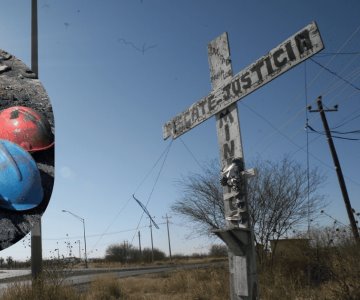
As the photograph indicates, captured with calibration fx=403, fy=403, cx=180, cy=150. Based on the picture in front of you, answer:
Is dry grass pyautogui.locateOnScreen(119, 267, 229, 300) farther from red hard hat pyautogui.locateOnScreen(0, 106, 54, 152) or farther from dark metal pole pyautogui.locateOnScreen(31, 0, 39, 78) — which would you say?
red hard hat pyautogui.locateOnScreen(0, 106, 54, 152)

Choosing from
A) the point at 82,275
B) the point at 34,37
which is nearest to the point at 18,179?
the point at 34,37

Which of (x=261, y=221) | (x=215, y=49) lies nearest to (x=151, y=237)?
(x=261, y=221)

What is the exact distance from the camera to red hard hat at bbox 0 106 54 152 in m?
2.47

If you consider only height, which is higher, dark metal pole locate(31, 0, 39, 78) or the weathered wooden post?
dark metal pole locate(31, 0, 39, 78)

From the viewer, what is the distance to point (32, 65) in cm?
411

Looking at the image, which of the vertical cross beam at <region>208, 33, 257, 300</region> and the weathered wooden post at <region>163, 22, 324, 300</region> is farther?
the vertical cross beam at <region>208, 33, 257, 300</region>

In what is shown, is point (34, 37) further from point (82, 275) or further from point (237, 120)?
point (82, 275)

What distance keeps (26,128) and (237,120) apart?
7.12 feet

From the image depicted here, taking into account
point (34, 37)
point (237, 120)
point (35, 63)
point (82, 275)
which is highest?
point (34, 37)

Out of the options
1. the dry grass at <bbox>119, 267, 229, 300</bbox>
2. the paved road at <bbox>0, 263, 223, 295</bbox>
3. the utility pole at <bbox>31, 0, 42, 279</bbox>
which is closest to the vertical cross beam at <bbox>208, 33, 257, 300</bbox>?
the utility pole at <bbox>31, 0, 42, 279</bbox>

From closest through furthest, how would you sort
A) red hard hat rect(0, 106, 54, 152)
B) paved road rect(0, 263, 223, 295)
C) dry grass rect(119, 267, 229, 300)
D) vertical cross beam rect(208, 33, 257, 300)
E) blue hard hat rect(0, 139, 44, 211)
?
1. blue hard hat rect(0, 139, 44, 211)
2. red hard hat rect(0, 106, 54, 152)
3. vertical cross beam rect(208, 33, 257, 300)
4. paved road rect(0, 263, 223, 295)
5. dry grass rect(119, 267, 229, 300)

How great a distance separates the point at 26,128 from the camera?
8.38 feet

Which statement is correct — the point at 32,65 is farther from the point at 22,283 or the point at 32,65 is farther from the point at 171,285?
the point at 171,285

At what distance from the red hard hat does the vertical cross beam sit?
1.64 m
